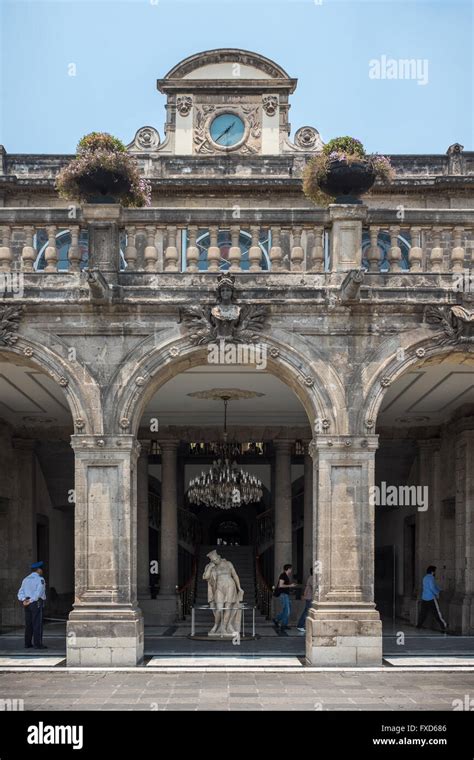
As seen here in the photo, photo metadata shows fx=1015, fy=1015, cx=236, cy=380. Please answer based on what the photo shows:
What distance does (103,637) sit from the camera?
43.3 feet

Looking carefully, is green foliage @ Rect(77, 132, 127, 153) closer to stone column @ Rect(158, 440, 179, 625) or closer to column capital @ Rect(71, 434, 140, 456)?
column capital @ Rect(71, 434, 140, 456)

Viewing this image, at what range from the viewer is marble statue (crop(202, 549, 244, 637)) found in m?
16.4

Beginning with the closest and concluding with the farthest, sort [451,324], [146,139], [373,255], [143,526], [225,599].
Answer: [451,324], [373,255], [225,599], [143,526], [146,139]

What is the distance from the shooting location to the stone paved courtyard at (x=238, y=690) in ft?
34.0

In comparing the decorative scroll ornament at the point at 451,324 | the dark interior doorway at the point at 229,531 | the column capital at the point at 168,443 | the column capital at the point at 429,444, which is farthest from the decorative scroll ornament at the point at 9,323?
the dark interior doorway at the point at 229,531

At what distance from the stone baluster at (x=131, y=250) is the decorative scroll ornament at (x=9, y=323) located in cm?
160

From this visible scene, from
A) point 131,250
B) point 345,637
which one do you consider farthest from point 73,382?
point 345,637

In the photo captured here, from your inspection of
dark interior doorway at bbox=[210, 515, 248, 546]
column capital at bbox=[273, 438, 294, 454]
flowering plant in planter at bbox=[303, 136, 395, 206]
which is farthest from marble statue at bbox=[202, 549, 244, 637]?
dark interior doorway at bbox=[210, 515, 248, 546]

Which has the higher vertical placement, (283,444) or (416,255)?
(416,255)

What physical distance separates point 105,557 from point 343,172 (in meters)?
6.16

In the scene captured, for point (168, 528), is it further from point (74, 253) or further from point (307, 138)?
point (307, 138)

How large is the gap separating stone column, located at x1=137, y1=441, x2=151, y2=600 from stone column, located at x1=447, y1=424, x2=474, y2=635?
606 centimetres

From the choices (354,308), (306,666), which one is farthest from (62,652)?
(354,308)
